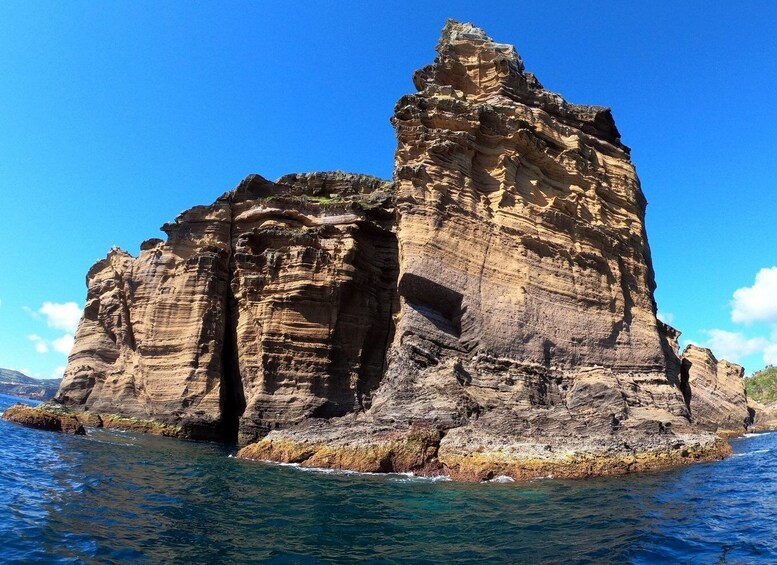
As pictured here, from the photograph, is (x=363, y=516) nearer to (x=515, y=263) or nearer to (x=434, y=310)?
(x=434, y=310)

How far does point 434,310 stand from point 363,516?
14361 mm

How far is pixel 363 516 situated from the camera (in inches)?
456

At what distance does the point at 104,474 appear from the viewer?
50.2 feet

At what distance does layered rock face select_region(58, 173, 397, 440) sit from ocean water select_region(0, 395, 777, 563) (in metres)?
12.5

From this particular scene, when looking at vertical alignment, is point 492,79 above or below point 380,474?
above

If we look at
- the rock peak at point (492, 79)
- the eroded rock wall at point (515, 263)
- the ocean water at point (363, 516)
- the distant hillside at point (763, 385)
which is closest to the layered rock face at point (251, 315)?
the eroded rock wall at point (515, 263)

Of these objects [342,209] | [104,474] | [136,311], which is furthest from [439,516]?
[136,311]

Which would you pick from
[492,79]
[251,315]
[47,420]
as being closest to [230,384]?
[251,315]

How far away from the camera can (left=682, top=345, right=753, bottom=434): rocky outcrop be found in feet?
131

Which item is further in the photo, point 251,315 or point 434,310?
point 251,315

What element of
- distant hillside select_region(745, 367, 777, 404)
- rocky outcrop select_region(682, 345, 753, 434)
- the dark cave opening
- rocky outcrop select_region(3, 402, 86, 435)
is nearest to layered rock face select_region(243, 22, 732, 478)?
the dark cave opening

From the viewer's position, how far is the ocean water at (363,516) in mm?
8719

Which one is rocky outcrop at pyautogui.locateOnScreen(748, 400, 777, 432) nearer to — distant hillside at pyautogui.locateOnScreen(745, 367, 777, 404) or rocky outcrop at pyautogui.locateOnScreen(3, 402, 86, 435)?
distant hillside at pyautogui.locateOnScreen(745, 367, 777, 404)

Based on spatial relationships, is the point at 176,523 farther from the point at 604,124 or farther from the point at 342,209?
the point at 604,124
